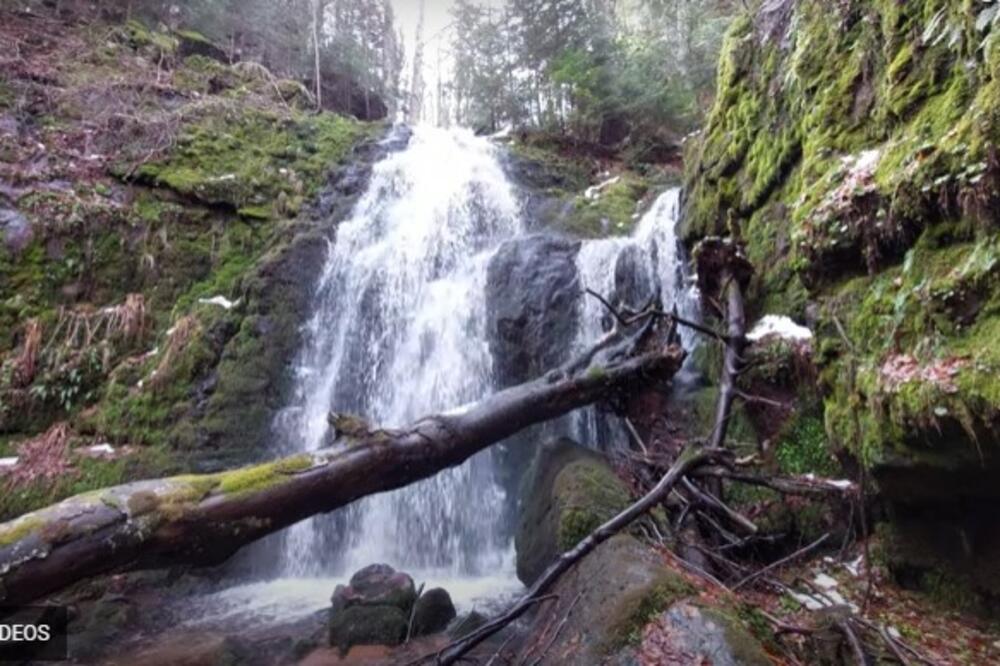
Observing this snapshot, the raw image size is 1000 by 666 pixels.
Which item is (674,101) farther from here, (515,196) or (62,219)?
(62,219)

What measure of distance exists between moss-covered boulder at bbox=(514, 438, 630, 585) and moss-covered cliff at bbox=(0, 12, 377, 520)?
12.9ft

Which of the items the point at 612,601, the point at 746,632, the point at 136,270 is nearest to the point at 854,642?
the point at 746,632

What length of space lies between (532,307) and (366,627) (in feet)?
15.4

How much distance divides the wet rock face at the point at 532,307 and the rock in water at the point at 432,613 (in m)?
3.25

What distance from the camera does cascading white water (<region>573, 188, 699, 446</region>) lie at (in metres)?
7.24

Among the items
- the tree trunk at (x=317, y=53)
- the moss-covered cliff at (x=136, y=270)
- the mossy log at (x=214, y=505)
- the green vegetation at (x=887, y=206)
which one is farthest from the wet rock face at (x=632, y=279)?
the tree trunk at (x=317, y=53)

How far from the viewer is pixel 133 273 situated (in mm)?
9055

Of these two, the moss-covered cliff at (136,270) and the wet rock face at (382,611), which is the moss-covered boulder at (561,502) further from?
the moss-covered cliff at (136,270)

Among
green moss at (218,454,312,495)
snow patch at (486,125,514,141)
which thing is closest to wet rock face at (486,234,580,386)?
green moss at (218,454,312,495)

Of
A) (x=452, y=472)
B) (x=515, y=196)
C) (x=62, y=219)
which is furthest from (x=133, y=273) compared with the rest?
(x=515, y=196)

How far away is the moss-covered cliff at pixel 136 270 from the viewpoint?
24.4 ft

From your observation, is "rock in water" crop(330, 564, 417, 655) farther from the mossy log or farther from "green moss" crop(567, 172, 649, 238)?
"green moss" crop(567, 172, 649, 238)

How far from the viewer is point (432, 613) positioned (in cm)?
493

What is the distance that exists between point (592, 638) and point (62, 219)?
10.1 m
